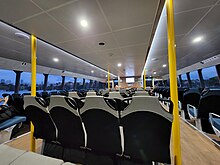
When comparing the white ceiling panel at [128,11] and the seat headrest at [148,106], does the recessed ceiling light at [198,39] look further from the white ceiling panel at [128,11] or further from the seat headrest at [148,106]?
the seat headrest at [148,106]

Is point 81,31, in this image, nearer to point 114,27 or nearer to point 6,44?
point 114,27

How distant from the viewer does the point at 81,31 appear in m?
2.48

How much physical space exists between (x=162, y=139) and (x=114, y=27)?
225 centimetres

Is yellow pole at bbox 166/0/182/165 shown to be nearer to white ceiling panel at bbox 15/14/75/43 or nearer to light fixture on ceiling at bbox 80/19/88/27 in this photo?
light fixture on ceiling at bbox 80/19/88/27

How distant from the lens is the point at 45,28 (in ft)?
7.52

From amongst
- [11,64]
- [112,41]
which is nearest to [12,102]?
→ [11,64]

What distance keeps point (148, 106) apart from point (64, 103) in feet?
3.35

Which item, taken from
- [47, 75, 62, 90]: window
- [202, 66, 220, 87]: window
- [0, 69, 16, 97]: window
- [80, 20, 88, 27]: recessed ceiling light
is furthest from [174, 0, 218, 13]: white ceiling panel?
[47, 75, 62, 90]: window

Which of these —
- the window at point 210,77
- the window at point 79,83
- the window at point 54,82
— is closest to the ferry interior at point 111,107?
the window at point 210,77

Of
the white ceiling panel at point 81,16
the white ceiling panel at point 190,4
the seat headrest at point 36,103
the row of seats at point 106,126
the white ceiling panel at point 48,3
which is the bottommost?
the row of seats at point 106,126

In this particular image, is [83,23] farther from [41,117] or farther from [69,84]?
[69,84]

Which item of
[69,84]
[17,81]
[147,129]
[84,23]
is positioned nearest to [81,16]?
[84,23]

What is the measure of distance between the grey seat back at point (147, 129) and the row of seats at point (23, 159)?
671 mm

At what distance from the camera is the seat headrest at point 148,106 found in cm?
97
